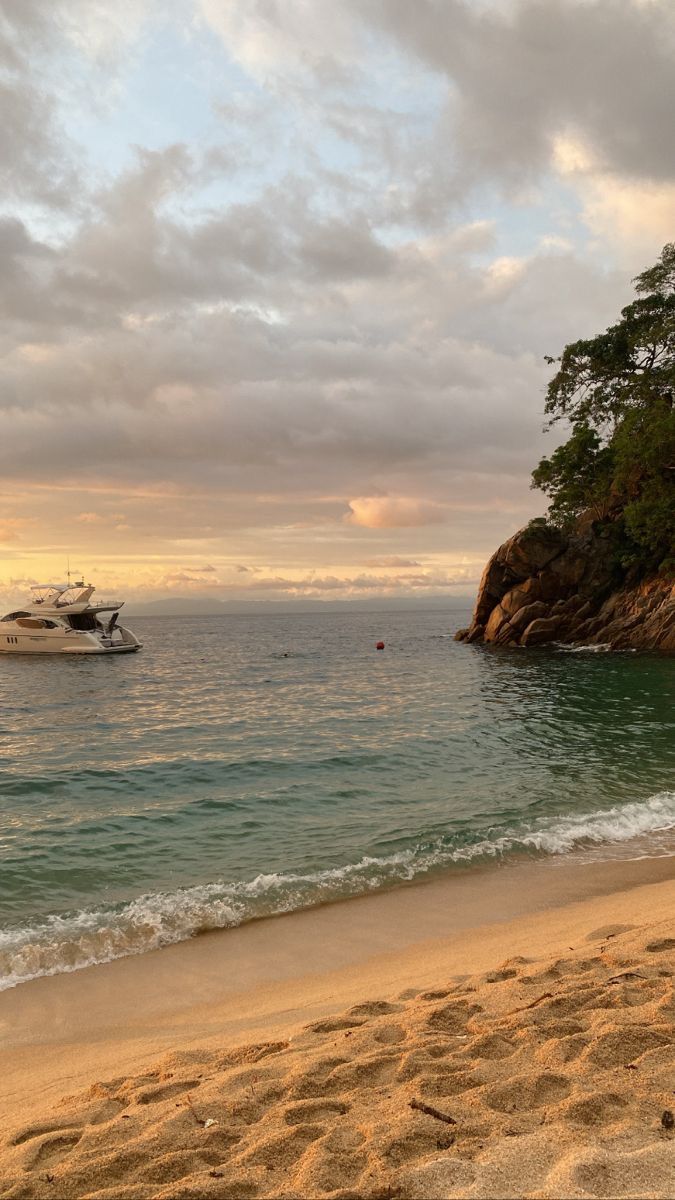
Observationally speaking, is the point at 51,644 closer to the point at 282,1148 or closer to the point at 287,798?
the point at 287,798

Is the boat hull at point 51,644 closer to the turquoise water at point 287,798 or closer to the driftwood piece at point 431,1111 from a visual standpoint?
the turquoise water at point 287,798

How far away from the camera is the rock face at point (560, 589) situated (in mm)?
48125

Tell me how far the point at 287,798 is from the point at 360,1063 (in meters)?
9.46

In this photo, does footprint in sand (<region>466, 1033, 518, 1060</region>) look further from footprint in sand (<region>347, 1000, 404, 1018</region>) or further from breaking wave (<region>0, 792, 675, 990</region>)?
breaking wave (<region>0, 792, 675, 990</region>)

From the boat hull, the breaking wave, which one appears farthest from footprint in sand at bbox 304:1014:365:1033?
the boat hull

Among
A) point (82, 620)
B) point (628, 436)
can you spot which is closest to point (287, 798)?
point (628, 436)

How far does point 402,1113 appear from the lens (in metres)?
3.73

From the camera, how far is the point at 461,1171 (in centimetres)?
311

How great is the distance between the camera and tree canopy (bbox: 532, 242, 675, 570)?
42.3 m

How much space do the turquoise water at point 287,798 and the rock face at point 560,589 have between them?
19.3 meters

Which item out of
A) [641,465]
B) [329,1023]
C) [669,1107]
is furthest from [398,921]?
[641,465]

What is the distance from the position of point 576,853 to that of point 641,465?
38342 mm

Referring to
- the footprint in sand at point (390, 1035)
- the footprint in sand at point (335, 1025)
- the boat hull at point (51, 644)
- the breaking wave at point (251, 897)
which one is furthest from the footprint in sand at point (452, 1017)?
the boat hull at point (51, 644)

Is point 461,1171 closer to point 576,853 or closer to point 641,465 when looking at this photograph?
point 576,853
